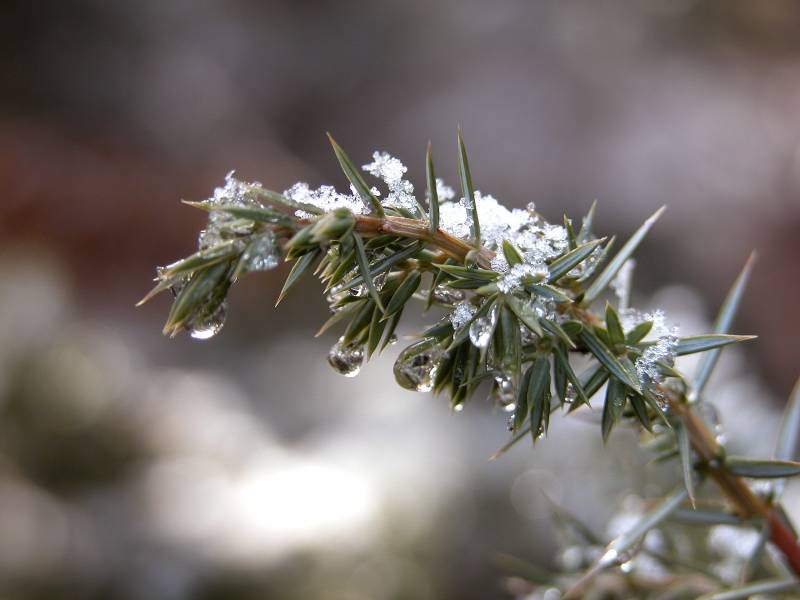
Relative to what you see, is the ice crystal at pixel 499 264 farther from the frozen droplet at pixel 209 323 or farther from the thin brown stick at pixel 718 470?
the frozen droplet at pixel 209 323

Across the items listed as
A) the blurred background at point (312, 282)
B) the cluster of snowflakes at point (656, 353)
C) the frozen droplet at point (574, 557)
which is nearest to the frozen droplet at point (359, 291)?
the cluster of snowflakes at point (656, 353)

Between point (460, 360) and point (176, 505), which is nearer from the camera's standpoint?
point (460, 360)

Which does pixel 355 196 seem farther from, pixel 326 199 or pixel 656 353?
pixel 656 353

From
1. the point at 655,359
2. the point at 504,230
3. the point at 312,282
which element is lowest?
the point at 655,359

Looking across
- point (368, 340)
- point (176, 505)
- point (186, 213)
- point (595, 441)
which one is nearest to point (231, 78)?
point (186, 213)

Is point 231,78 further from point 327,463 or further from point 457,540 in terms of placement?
point 457,540

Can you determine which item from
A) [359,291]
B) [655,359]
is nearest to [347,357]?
[359,291]
